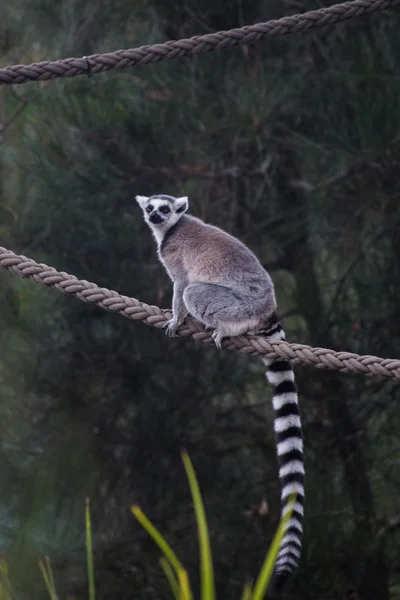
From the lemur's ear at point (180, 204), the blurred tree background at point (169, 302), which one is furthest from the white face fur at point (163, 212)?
the blurred tree background at point (169, 302)

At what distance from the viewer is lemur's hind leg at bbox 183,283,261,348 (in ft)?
11.5

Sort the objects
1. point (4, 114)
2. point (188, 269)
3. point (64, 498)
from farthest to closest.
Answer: point (4, 114), point (64, 498), point (188, 269)

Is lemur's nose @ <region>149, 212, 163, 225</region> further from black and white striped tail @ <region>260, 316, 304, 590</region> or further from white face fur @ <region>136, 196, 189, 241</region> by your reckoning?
black and white striped tail @ <region>260, 316, 304, 590</region>

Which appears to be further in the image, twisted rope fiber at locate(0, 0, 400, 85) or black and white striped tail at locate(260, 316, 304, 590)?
twisted rope fiber at locate(0, 0, 400, 85)

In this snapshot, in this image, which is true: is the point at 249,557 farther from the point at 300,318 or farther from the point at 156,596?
the point at 300,318

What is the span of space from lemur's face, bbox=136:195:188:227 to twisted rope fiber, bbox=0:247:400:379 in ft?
3.50

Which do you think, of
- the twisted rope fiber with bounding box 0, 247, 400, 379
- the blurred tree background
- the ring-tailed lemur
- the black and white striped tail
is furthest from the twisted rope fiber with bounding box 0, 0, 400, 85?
the blurred tree background

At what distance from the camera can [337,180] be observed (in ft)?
16.9

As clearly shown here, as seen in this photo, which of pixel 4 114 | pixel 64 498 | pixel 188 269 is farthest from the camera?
pixel 4 114

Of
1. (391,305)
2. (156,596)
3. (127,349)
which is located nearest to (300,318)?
(391,305)

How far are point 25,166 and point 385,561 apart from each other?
3154 millimetres

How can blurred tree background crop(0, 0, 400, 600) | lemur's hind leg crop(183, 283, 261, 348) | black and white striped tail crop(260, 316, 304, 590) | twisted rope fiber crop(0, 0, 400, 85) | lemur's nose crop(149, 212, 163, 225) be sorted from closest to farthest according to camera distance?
black and white striped tail crop(260, 316, 304, 590)
twisted rope fiber crop(0, 0, 400, 85)
lemur's hind leg crop(183, 283, 261, 348)
lemur's nose crop(149, 212, 163, 225)
blurred tree background crop(0, 0, 400, 600)

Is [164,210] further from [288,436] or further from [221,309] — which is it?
[288,436]

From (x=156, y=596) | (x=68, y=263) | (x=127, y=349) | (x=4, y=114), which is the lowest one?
(x=156, y=596)
